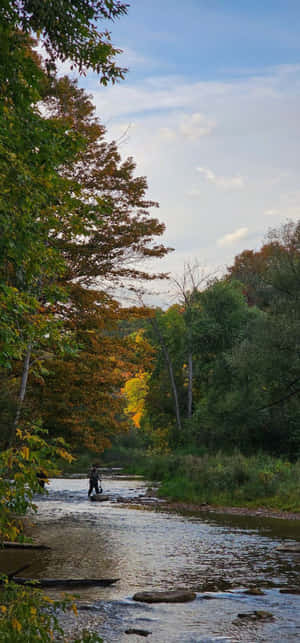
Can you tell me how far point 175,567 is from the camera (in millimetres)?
13328

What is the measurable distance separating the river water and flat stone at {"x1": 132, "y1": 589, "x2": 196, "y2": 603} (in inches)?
5.5

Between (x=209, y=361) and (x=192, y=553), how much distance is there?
33811 mm

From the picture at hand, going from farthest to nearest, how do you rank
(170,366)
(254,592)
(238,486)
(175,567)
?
1. (170,366)
2. (238,486)
3. (175,567)
4. (254,592)

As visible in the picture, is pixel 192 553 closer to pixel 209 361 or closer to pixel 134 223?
pixel 134 223

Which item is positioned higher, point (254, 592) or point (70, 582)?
point (70, 582)

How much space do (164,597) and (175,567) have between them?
3.00 m

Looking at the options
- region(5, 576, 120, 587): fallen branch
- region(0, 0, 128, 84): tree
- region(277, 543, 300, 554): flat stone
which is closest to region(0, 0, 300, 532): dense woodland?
region(0, 0, 128, 84): tree

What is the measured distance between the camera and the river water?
29.4 feet

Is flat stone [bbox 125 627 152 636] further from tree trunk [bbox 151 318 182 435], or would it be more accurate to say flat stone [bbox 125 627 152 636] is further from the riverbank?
tree trunk [bbox 151 318 182 435]

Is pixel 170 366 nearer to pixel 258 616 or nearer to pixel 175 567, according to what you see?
pixel 175 567

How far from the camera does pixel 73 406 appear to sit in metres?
20.1

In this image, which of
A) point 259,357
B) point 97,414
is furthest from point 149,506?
point 259,357

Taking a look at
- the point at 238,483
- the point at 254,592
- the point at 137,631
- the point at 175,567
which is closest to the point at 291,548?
the point at 175,567

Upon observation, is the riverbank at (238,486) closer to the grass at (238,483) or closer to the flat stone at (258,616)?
the grass at (238,483)
